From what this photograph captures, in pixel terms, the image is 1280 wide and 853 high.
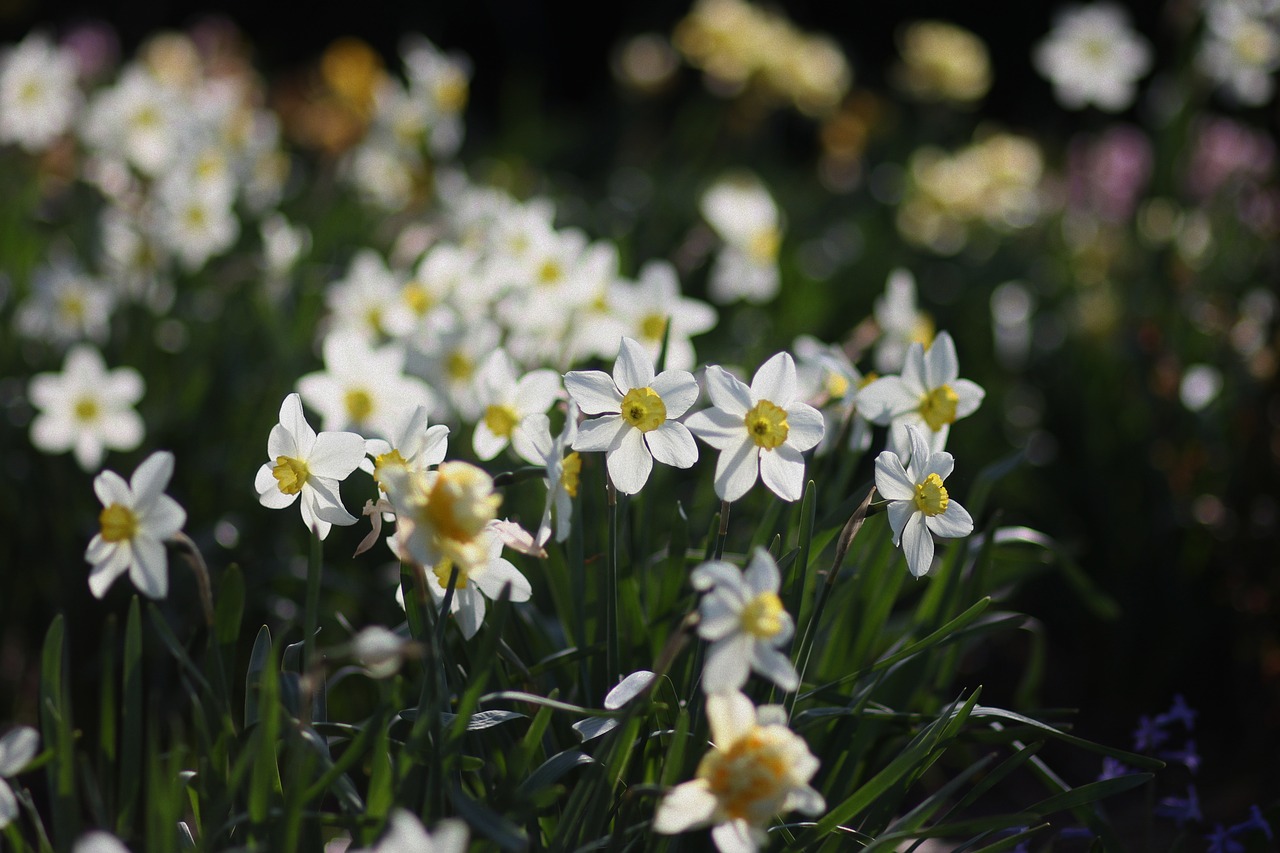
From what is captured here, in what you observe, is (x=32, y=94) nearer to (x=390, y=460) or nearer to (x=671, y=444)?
(x=390, y=460)

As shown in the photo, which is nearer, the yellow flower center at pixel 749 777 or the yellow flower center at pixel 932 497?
the yellow flower center at pixel 749 777

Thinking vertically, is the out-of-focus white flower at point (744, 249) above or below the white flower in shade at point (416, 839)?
below

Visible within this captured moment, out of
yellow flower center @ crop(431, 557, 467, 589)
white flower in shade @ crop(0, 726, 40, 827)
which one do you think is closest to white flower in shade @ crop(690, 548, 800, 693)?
yellow flower center @ crop(431, 557, 467, 589)

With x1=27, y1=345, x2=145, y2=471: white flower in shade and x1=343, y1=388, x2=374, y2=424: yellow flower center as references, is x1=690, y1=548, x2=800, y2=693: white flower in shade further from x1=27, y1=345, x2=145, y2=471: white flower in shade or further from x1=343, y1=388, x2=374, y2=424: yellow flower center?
x1=27, y1=345, x2=145, y2=471: white flower in shade

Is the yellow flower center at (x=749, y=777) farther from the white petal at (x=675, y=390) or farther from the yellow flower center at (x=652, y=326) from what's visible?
the yellow flower center at (x=652, y=326)

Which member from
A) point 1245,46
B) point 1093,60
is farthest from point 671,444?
point 1093,60

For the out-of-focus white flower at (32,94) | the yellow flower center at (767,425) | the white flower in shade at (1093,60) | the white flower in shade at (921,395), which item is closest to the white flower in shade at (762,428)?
the yellow flower center at (767,425)
